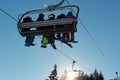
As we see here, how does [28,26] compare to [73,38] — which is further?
[73,38]

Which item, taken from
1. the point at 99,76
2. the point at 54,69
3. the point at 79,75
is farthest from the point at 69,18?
the point at 99,76

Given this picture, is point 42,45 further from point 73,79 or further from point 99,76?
point 99,76

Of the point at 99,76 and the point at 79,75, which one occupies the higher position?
the point at 99,76

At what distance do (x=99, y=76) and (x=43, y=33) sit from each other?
8326cm

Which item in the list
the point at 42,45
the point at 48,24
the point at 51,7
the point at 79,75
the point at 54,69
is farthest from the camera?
the point at 54,69

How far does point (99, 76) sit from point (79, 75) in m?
67.1

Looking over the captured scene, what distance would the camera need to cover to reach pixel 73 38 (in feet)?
47.5

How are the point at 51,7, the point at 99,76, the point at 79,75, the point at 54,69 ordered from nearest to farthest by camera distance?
the point at 51,7, the point at 79,75, the point at 54,69, the point at 99,76

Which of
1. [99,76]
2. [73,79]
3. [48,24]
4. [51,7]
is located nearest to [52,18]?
[48,24]

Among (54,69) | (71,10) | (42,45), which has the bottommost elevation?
(42,45)

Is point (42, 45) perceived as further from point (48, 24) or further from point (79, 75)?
point (79, 75)

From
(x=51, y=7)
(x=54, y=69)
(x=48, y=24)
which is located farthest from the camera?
(x=54, y=69)

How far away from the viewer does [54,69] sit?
215 ft

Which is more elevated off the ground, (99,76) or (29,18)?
(99,76)
